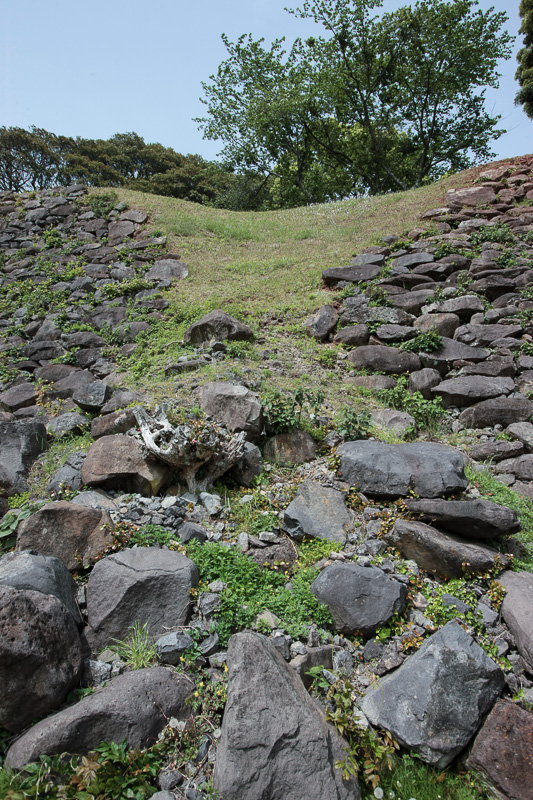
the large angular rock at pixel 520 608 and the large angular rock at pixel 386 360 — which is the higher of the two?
the large angular rock at pixel 386 360

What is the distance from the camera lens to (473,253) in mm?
10609

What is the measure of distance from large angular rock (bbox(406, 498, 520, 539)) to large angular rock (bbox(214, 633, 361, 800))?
7.12ft

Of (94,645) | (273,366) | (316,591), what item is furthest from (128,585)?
(273,366)

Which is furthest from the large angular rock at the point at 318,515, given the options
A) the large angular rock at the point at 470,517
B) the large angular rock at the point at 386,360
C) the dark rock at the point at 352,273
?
the dark rock at the point at 352,273

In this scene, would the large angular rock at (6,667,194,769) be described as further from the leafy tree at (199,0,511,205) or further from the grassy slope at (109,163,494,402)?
the leafy tree at (199,0,511,205)

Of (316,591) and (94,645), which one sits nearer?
(94,645)

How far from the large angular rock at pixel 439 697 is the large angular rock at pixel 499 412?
165 inches

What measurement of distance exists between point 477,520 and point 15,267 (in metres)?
14.0

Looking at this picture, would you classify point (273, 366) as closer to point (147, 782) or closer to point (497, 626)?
point (497, 626)

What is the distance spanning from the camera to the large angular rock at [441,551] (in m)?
4.17

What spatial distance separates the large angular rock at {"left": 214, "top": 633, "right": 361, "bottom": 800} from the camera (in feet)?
8.70

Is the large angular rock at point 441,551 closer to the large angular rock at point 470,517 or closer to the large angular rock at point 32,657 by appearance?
the large angular rock at point 470,517

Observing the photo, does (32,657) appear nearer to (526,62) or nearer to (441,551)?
(441,551)

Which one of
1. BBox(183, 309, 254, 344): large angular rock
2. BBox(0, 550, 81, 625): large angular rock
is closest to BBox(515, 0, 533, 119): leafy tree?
BBox(183, 309, 254, 344): large angular rock
